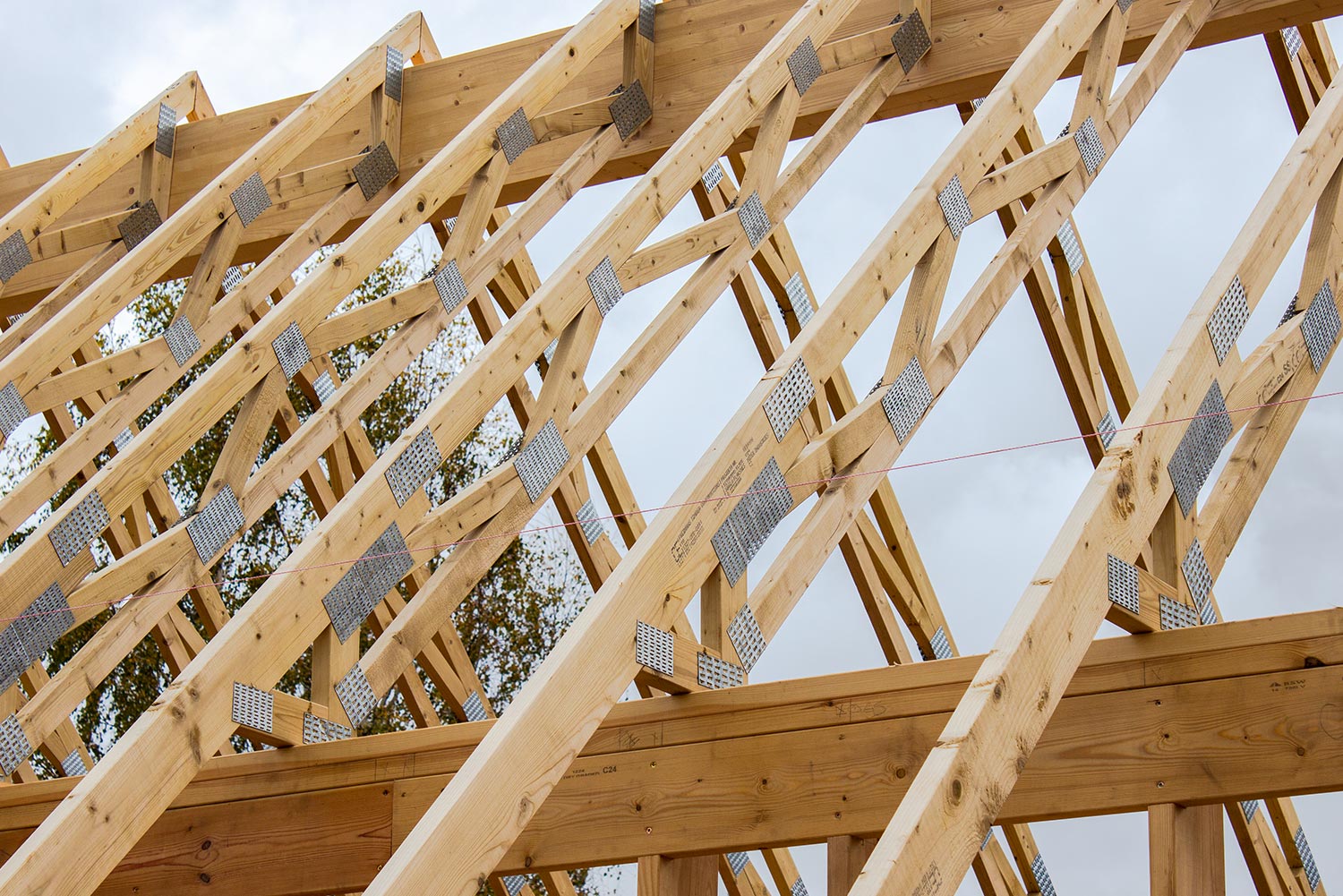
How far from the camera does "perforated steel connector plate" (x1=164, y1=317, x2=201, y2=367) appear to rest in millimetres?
5242

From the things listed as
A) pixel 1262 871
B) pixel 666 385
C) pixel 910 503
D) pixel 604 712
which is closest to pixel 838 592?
pixel 910 503

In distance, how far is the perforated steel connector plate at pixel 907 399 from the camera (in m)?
3.73

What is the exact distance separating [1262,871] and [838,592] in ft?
36.5

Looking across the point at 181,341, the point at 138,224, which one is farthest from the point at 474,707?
the point at 138,224

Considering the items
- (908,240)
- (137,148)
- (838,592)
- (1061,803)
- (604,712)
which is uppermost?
(838,592)

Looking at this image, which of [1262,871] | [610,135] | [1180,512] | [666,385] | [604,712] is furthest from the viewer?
[666,385]

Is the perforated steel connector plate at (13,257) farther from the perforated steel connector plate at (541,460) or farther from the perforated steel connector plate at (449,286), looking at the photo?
the perforated steel connector plate at (541,460)

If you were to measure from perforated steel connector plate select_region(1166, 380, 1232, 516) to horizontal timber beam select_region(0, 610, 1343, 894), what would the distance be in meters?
0.34

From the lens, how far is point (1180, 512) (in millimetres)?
3287

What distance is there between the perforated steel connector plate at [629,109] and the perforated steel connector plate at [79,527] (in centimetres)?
211

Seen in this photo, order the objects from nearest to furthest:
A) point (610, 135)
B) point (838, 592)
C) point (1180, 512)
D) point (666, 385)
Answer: point (1180, 512) → point (610, 135) → point (838, 592) → point (666, 385)

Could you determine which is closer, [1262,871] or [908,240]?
[908,240]

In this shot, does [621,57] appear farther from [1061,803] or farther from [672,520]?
[1061,803]

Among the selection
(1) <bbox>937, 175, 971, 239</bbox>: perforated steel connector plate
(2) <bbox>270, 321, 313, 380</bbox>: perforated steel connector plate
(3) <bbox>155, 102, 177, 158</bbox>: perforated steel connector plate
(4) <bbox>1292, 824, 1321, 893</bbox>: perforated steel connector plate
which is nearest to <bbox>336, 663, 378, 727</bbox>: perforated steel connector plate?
(2) <bbox>270, 321, 313, 380</bbox>: perforated steel connector plate
